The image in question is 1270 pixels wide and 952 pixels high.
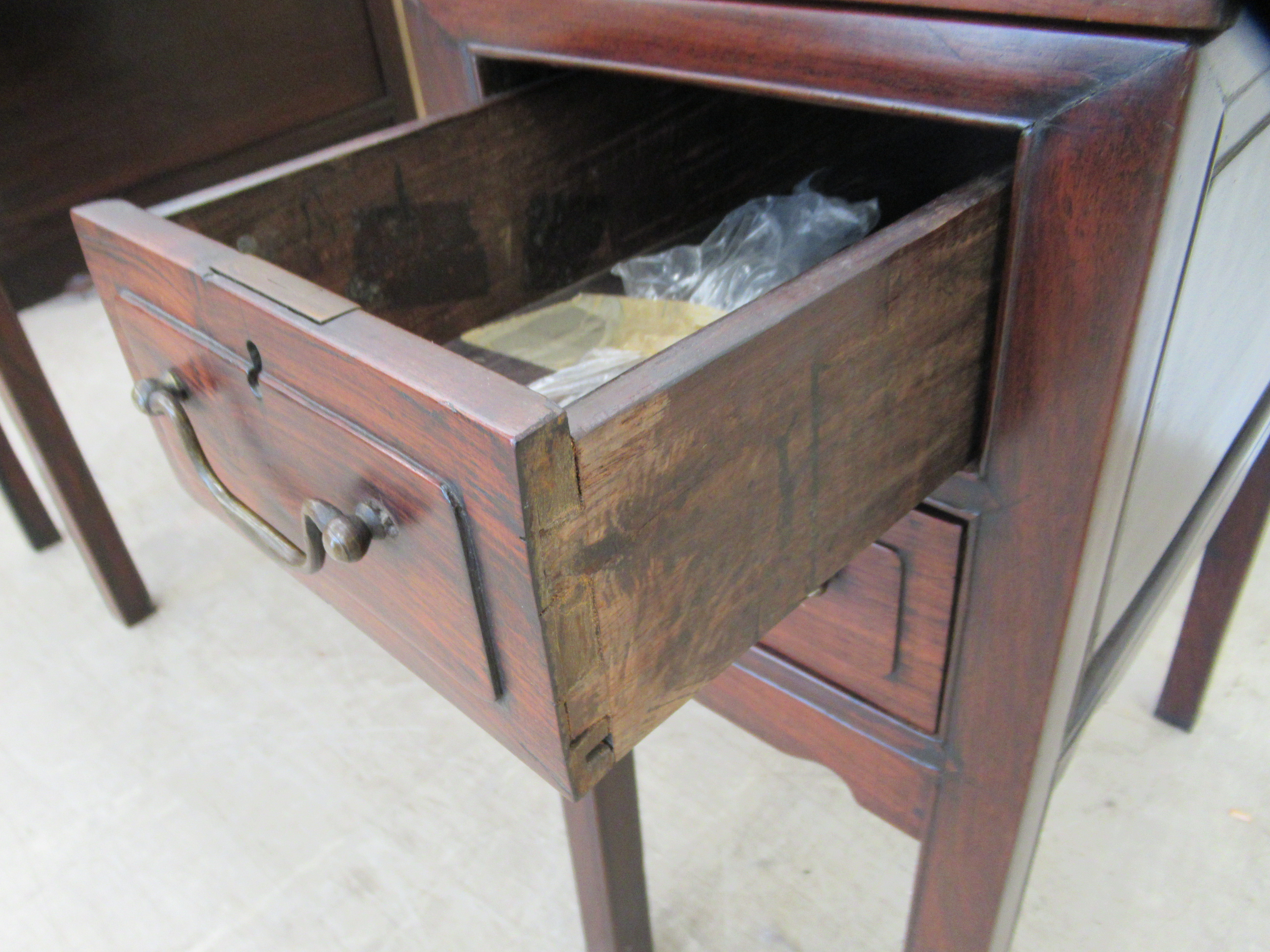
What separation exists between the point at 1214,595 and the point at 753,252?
1.85ft

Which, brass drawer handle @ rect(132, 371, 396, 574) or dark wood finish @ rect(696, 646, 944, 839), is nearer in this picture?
brass drawer handle @ rect(132, 371, 396, 574)

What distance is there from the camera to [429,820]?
0.96 meters

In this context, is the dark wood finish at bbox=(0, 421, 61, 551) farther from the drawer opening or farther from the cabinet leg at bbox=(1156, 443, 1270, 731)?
the cabinet leg at bbox=(1156, 443, 1270, 731)

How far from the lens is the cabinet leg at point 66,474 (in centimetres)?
101

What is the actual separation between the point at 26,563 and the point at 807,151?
3.74ft

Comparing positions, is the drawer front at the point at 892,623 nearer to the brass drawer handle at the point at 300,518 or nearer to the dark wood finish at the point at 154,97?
the brass drawer handle at the point at 300,518

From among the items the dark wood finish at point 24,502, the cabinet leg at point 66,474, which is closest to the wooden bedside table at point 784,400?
the cabinet leg at point 66,474

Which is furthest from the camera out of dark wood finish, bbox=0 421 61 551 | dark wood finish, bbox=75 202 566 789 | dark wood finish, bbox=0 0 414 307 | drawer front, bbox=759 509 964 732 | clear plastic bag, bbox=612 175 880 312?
dark wood finish, bbox=0 421 61 551

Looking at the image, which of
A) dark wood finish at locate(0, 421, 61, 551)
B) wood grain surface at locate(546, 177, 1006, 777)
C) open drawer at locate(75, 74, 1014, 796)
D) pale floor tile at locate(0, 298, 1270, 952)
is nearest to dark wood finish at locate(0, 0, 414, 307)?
dark wood finish at locate(0, 421, 61, 551)

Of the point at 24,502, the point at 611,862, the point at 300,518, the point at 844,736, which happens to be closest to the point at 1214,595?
the point at 844,736

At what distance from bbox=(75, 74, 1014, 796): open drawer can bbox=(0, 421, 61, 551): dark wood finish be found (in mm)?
913

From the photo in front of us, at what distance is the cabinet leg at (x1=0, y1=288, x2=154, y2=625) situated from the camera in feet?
3.33

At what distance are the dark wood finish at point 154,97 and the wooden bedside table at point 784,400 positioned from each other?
2.34ft

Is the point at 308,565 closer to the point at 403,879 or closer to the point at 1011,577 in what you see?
the point at 1011,577
